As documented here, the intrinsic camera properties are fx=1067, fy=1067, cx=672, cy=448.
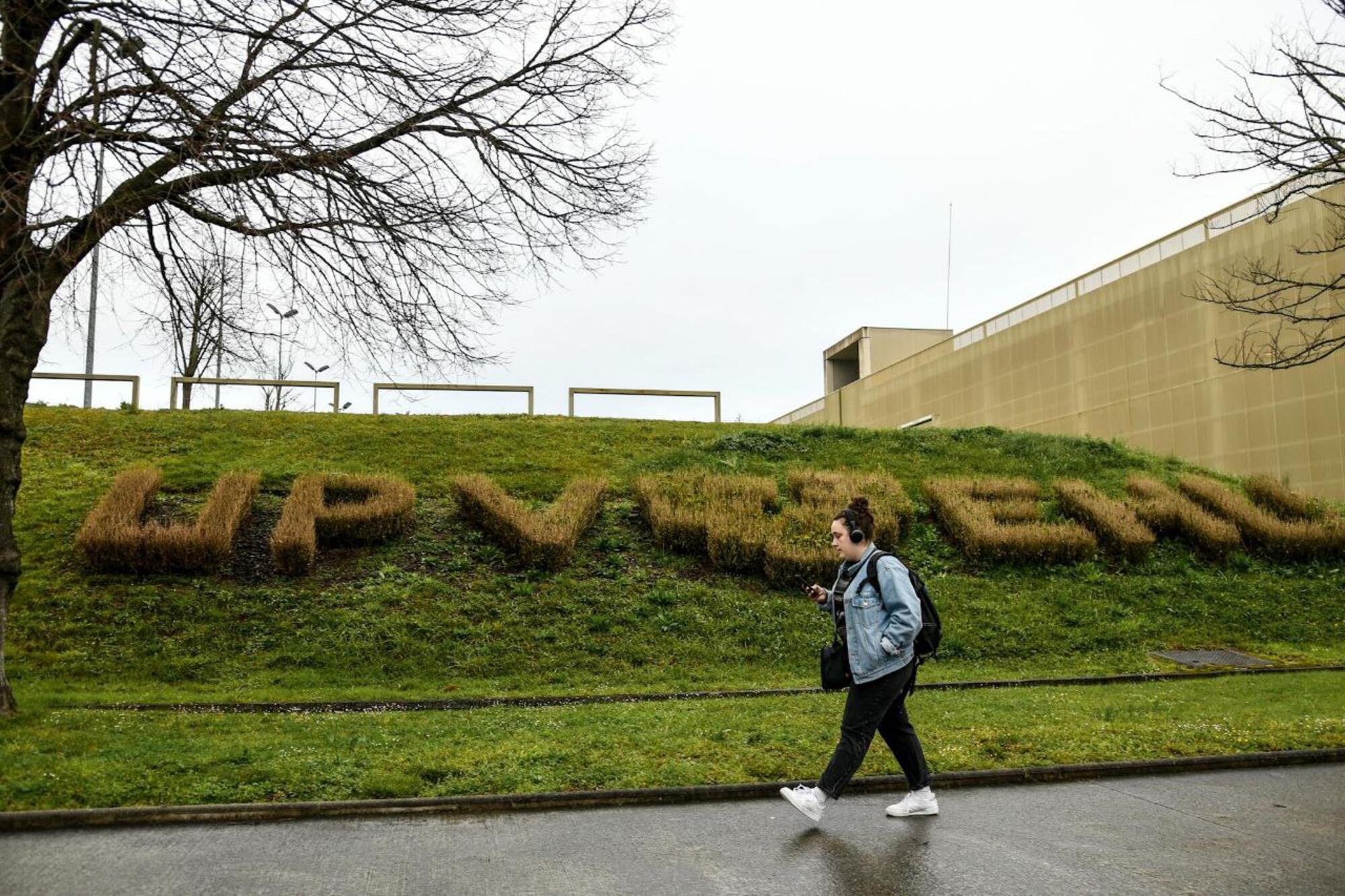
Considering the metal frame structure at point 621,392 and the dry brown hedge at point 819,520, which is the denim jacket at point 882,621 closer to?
the dry brown hedge at point 819,520

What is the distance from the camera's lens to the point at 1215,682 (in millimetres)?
12758

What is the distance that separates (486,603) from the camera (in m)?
14.8

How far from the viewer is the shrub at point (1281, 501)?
65.3 feet

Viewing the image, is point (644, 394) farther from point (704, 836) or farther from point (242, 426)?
point (704, 836)

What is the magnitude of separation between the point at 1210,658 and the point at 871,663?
33.6ft

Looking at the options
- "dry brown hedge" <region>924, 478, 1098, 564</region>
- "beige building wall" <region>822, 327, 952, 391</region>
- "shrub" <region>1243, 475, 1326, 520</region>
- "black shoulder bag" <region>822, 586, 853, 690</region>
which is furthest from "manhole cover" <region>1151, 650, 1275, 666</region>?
"beige building wall" <region>822, 327, 952, 391</region>

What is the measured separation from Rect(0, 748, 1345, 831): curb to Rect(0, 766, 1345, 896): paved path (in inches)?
5.1

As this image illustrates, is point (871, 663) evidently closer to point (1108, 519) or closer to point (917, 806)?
point (917, 806)

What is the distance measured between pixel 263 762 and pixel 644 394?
59.5 ft

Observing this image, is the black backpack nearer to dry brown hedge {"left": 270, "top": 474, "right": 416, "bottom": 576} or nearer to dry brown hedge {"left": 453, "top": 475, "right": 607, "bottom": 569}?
dry brown hedge {"left": 453, "top": 475, "right": 607, "bottom": 569}

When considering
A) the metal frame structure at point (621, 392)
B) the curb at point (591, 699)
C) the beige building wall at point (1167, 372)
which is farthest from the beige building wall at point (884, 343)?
the curb at point (591, 699)

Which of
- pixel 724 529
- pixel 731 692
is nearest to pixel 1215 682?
pixel 731 692

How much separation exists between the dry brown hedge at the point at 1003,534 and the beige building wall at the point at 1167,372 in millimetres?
6494

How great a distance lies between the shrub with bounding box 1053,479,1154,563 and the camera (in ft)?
58.8
